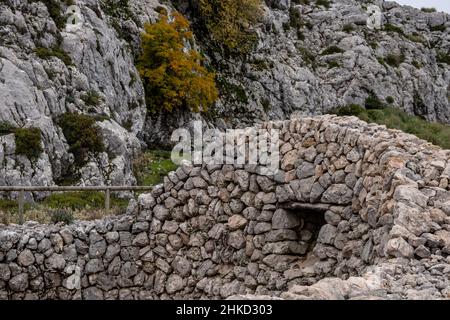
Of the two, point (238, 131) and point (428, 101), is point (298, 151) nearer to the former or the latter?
point (238, 131)

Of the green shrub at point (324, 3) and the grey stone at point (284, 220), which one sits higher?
the green shrub at point (324, 3)

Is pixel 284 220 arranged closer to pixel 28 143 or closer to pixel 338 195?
pixel 338 195

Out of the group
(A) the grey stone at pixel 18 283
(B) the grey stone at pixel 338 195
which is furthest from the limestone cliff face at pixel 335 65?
(B) the grey stone at pixel 338 195

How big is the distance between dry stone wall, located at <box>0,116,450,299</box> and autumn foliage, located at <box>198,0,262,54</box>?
26.9 metres

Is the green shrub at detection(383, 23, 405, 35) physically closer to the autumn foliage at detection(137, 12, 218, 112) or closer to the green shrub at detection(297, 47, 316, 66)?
the green shrub at detection(297, 47, 316, 66)

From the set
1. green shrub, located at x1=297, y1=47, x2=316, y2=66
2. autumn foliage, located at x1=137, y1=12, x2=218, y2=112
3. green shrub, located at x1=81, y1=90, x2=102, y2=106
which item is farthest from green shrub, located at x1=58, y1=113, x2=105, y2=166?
green shrub, located at x1=297, y1=47, x2=316, y2=66

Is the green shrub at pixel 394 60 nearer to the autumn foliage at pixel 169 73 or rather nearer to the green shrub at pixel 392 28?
the green shrub at pixel 392 28

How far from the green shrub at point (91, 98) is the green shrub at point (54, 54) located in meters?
1.45

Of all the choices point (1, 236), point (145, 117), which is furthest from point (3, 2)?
point (1, 236)

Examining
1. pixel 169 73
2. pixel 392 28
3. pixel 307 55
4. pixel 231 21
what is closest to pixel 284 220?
pixel 169 73

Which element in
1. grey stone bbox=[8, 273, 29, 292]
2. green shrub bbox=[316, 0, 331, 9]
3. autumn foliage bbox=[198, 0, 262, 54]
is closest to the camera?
grey stone bbox=[8, 273, 29, 292]

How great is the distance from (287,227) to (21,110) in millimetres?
12536

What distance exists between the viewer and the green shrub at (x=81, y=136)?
67.0 ft

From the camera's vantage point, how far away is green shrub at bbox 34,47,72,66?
22.5 m
